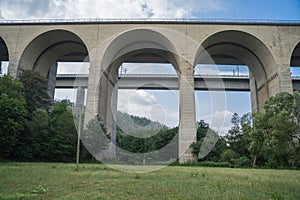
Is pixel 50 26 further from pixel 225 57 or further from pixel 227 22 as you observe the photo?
pixel 225 57

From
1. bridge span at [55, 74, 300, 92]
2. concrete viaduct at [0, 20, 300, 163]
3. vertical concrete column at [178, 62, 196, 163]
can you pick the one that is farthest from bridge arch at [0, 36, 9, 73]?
vertical concrete column at [178, 62, 196, 163]

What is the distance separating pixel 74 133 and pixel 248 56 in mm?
22778

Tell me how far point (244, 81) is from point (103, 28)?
24.8 m

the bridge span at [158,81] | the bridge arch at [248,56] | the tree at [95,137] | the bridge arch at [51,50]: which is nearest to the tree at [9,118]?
the tree at [95,137]

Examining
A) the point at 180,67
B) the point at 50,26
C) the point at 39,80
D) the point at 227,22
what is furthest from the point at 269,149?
the point at 50,26

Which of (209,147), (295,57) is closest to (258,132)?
(209,147)

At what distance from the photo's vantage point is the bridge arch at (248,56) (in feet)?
98.4

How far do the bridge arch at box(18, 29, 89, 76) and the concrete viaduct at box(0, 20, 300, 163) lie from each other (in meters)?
0.12

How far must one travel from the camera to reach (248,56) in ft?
111

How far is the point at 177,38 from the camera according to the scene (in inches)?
1180

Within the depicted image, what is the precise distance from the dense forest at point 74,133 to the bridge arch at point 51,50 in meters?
4.39

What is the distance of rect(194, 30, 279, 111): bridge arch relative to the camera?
1180 inches

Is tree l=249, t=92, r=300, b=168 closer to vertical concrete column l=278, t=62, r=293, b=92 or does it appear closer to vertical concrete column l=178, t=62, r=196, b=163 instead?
vertical concrete column l=278, t=62, r=293, b=92

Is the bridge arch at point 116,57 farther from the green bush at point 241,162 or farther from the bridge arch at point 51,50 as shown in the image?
the green bush at point 241,162
